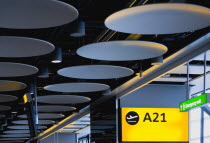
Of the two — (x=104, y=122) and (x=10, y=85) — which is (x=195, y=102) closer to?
(x=10, y=85)

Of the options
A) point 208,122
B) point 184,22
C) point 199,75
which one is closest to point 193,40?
point 184,22

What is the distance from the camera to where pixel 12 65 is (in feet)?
47.4

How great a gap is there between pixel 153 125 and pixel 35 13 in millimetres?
15965

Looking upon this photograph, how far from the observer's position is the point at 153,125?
25.0 metres

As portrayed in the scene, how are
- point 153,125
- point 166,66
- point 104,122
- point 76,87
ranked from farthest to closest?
point 104,122, point 153,125, point 76,87, point 166,66

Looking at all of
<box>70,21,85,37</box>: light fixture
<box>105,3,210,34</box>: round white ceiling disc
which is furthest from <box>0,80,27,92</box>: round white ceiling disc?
<box>105,3,210,34</box>: round white ceiling disc

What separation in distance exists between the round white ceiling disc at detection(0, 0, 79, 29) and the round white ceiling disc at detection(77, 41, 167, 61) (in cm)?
196

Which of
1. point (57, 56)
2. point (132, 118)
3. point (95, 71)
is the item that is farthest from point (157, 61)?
point (132, 118)

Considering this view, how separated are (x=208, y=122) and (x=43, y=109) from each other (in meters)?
8.07

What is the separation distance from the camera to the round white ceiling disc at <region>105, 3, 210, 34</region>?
953 cm

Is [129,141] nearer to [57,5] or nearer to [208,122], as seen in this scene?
[208,122]

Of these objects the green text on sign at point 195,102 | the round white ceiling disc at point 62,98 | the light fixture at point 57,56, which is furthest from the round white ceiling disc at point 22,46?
the round white ceiling disc at point 62,98

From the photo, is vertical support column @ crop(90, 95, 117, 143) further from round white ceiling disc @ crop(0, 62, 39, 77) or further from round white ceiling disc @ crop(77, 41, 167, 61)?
round white ceiling disc @ crop(77, 41, 167, 61)

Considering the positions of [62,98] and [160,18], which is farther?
[62,98]
